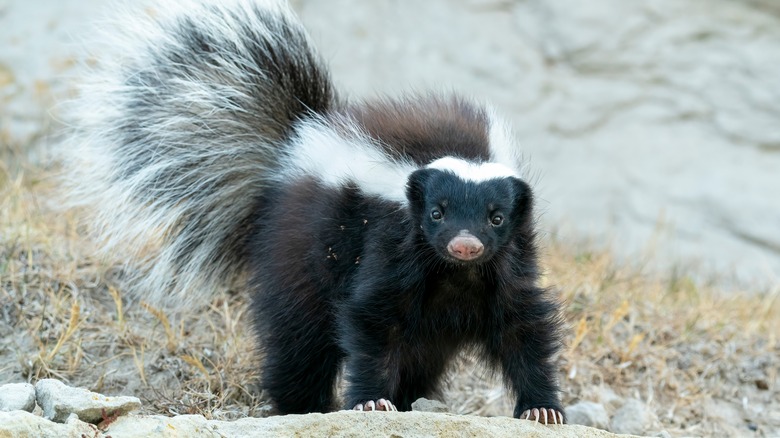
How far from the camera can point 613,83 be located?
10852mm

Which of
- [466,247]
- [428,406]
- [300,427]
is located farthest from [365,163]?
[300,427]

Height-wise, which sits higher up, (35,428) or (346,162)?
(346,162)

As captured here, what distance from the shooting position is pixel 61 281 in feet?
20.5

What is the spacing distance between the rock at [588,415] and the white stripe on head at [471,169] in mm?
1604

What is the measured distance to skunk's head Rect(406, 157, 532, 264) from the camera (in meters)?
4.48

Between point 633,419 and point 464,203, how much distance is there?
1988 millimetres

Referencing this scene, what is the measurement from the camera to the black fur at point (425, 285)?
4574mm

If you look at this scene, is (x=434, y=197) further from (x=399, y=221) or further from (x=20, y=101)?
(x=20, y=101)

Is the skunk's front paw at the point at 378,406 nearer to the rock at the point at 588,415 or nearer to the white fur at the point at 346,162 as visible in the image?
the white fur at the point at 346,162

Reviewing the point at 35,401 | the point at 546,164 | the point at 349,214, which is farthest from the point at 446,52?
the point at 35,401

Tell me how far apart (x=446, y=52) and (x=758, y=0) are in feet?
10.2

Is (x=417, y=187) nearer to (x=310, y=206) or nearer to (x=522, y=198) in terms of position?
(x=522, y=198)

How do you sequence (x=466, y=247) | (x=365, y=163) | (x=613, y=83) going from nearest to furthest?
(x=466, y=247), (x=365, y=163), (x=613, y=83)

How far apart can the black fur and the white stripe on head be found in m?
0.04
